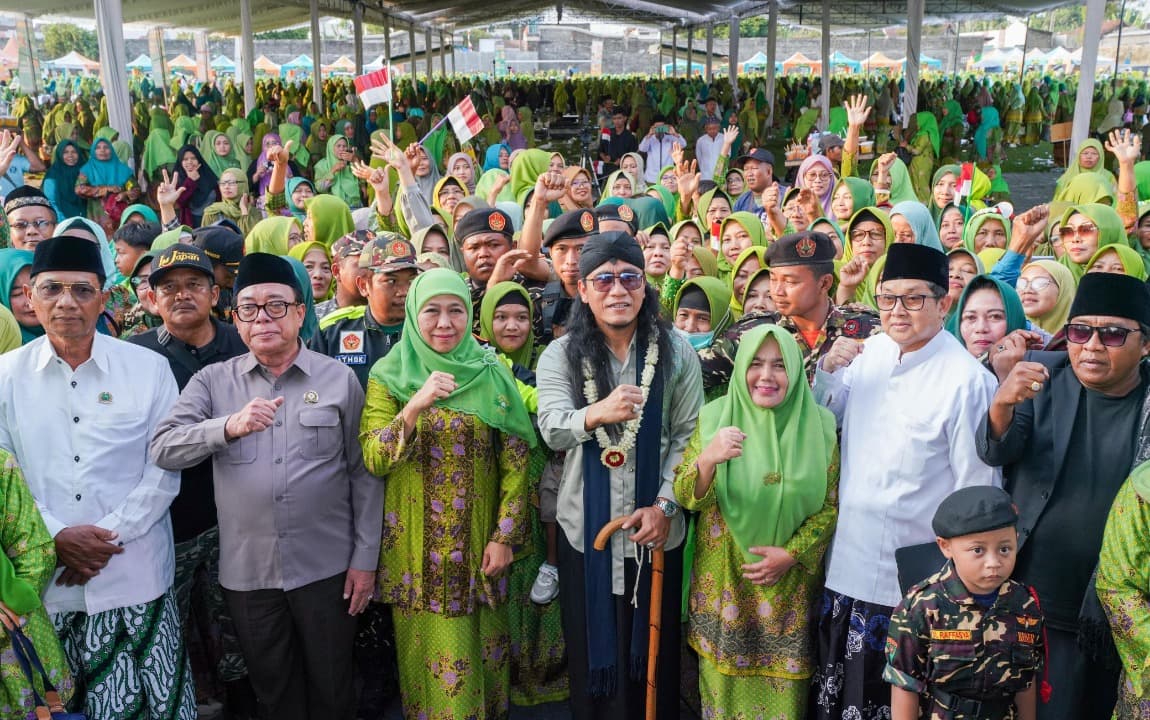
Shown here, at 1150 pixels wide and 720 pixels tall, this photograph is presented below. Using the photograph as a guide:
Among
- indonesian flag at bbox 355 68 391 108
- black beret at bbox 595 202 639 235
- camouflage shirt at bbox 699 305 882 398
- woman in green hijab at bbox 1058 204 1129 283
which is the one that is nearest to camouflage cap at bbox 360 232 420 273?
camouflage shirt at bbox 699 305 882 398

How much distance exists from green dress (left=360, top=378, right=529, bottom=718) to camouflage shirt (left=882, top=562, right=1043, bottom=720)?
1178 mm

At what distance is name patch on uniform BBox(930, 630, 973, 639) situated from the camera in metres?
2.29

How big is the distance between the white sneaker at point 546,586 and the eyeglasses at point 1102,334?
1.60 meters

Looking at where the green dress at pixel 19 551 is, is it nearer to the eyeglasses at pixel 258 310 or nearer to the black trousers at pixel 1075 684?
the eyeglasses at pixel 258 310

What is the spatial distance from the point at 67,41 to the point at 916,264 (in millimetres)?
63146

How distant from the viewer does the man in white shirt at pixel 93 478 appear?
107 inches

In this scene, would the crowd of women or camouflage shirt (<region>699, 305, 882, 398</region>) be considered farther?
camouflage shirt (<region>699, 305, 882, 398</region>)

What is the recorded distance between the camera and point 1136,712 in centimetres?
230

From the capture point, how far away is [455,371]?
9.34ft

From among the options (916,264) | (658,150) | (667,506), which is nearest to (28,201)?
(667,506)

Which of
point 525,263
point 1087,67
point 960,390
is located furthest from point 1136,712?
point 1087,67

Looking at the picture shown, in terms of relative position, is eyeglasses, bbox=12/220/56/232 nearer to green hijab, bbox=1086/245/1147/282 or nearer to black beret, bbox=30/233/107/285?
black beret, bbox=30/233/107/285

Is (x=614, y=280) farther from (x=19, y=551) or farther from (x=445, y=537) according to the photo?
(x=19, y=551)

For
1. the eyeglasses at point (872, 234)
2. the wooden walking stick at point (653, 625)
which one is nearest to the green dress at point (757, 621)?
the wooden walking stick at point (653, 625)
